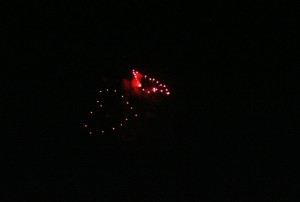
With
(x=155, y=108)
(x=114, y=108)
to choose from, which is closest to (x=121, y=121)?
(x=114, y=108)

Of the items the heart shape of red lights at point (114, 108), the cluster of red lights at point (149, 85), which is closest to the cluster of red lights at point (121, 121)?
the heart shape of red lights at point (114, 108)

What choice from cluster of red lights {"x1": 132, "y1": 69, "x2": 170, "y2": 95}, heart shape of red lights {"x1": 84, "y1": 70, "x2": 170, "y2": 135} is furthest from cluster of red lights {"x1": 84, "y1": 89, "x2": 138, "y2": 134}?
cluster of red lights {"x1": 132, "y1": 69, "x2": 170, "y2": 95}

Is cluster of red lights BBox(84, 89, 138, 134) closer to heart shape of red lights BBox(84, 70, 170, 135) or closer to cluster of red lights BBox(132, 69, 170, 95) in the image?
heart shape of red lights BBox(84, 70, 170, 135)

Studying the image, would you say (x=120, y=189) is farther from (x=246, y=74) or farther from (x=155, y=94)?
(x=246, y=74)

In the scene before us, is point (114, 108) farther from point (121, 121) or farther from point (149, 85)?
point (149, 85)

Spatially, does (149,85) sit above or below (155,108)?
above

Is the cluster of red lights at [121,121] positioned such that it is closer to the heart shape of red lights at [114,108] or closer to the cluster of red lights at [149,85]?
the heart shape of red lights at [114,108]
